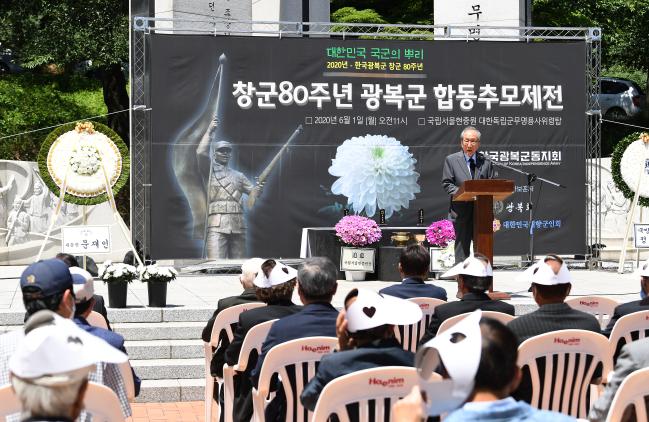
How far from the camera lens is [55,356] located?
273cm

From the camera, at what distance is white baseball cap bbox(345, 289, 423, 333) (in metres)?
4.44

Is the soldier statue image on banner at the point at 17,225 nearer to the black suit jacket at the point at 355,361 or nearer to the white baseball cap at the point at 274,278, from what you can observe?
the white baseball cap at the point at 274,278

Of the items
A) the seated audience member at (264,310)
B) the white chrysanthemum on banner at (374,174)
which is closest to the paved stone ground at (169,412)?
the seated audience member at (264,310)

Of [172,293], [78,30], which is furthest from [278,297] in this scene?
[78,30]

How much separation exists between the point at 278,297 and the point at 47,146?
8.27 meters

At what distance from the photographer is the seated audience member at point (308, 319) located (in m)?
5.45

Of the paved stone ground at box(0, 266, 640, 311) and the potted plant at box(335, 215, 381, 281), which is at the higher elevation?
the potted plant at box(335, 215, 381, 281)

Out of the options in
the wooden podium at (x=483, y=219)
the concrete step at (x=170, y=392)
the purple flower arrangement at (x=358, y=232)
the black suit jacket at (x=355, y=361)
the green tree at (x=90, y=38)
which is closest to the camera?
the black suit jacket at (x=355, y=361)

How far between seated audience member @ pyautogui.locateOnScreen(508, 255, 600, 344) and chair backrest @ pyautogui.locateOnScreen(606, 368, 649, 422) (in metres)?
1.30

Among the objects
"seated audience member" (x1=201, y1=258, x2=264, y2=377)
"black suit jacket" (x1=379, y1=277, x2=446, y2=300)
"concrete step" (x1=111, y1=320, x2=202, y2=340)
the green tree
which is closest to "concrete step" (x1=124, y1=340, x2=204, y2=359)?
"concrete step" (x1=111, y1=320, x2=202, y2=340)

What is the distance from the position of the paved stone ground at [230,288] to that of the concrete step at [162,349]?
0.90 m

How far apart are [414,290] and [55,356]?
482 centimetres

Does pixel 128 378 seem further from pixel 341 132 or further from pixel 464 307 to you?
pixel 341 132

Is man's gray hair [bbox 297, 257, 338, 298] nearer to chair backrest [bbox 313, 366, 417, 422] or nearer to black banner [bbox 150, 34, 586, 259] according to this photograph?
chair backrest [bbox 313, 366, 417, 422]
